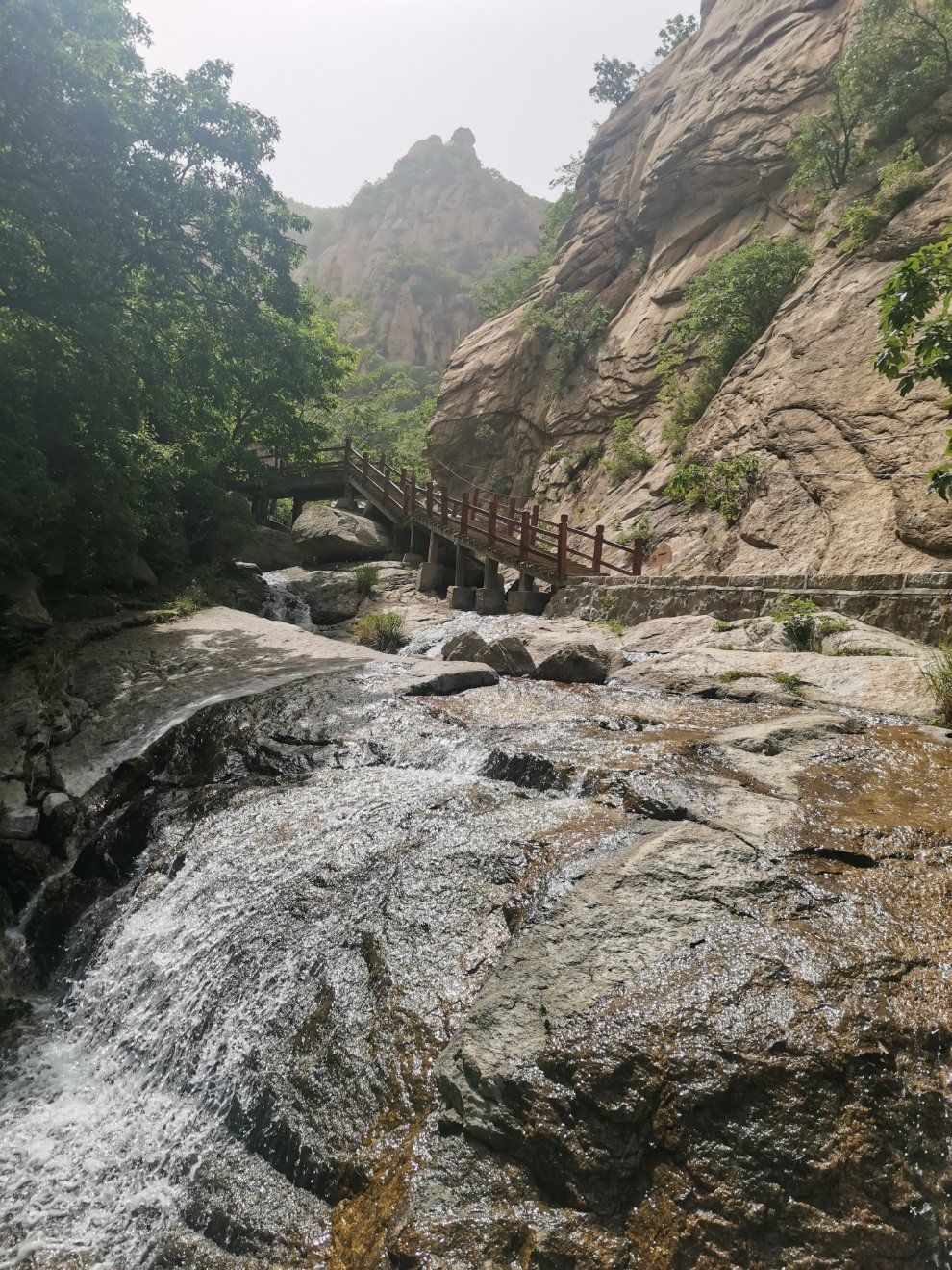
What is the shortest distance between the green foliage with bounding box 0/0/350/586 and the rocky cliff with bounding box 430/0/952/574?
9.28 metres

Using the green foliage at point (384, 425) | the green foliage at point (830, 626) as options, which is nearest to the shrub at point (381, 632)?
the green foliage at point (830, 626)

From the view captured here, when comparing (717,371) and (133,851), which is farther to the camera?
(717,371)

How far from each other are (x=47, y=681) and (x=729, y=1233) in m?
8.04

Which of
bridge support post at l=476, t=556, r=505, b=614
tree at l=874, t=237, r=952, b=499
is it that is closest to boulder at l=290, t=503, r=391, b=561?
bridge support post at l=476, t=556, r=505, b=614

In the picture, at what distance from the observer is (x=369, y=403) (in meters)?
36.3

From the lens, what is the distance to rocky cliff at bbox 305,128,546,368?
61.5m

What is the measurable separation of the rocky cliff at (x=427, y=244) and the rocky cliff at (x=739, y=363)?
32.2 meters

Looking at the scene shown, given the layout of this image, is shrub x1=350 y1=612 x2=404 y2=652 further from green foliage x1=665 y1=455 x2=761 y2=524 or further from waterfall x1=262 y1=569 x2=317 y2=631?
green foliage x1=665 y1=455 x2=761 y2=524

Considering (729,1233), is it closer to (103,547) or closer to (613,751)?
(613,751)

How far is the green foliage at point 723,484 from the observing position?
13.3 m

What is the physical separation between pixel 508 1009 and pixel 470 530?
14.4 meters

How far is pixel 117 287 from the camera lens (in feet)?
32.3

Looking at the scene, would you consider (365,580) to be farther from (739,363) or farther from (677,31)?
(677,31)

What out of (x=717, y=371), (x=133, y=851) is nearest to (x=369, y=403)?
(x=717, y=371)
